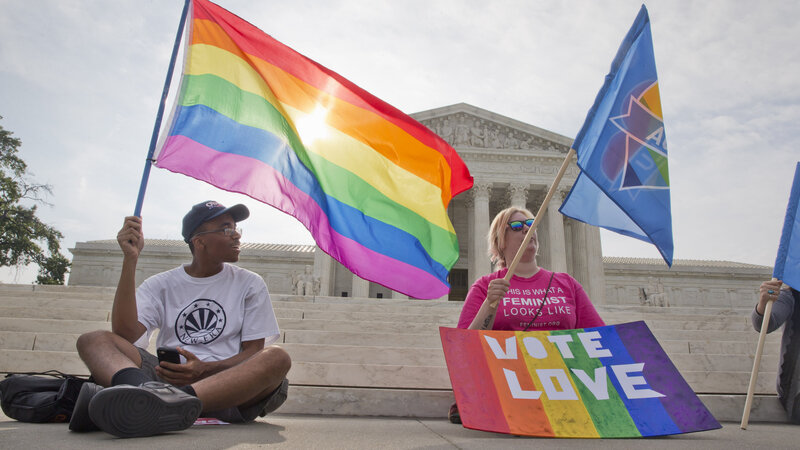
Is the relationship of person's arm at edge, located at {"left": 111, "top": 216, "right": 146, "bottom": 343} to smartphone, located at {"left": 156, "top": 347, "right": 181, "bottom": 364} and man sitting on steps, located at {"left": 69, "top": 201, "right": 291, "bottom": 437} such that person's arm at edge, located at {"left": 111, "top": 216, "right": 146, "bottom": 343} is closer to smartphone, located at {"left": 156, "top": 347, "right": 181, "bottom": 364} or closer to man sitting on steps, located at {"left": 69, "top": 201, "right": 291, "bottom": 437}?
man sitting on steps, located at {"left": 69, "top": 201, "right": 291, "bottom": 437}

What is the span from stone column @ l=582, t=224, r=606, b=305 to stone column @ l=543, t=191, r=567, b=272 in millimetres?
1700

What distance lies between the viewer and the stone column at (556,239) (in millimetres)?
24312

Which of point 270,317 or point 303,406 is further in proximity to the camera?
point 303,406

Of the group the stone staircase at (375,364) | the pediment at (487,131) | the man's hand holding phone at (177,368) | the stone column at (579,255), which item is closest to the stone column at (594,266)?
the stone column at (579,255)

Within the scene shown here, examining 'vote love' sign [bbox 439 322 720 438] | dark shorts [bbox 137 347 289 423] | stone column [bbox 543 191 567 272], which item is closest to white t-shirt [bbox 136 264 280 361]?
dark shorts [bbox 137 347 289 423]

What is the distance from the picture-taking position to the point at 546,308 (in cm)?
362

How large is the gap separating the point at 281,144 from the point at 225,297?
1.26m

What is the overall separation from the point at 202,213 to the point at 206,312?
2.11ft

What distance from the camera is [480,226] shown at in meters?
24.8

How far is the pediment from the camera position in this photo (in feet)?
86.5

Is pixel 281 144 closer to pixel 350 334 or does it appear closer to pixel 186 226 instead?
pixel 186 226

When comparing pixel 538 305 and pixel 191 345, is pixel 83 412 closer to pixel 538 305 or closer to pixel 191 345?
pixel 191 345

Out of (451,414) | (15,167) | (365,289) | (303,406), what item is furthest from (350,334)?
(15,167)

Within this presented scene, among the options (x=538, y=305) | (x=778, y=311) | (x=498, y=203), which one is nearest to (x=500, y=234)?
(x=538, y=305)
